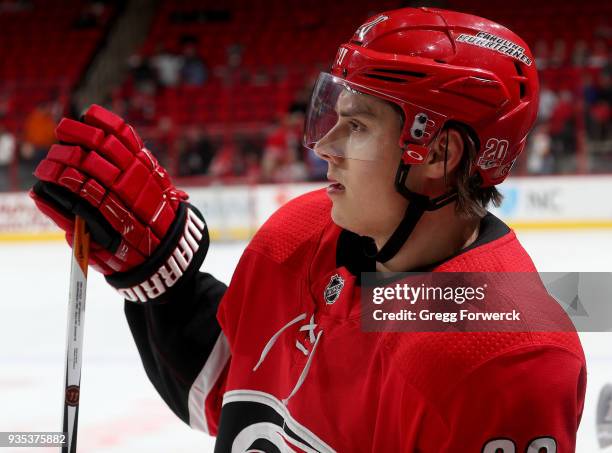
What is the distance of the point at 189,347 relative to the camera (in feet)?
4.76

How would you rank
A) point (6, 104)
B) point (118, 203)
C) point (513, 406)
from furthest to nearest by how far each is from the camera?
point (6, 104)
point (118, 203)
point (513, 406)

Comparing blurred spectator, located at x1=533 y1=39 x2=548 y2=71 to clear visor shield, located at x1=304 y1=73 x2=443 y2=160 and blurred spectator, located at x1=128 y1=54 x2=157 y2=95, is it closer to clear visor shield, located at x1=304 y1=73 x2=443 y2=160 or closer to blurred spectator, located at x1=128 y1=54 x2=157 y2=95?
blurred spectator, located at x1=128 y1=54 x2=157 y2=95

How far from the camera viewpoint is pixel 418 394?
1.03 meters

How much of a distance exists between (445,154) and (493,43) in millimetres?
166

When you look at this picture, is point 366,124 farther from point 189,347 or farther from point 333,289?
point 189,347

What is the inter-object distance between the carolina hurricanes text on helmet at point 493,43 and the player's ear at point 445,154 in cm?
12

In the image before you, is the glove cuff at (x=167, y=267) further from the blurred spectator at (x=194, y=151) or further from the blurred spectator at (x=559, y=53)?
the blurred spectator at (x=559, y=53)

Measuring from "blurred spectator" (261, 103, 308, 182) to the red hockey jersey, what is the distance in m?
5.54

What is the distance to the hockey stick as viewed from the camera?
1321 millimetres

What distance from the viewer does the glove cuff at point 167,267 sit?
4.61 feet

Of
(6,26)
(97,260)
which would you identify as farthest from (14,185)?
(97,260)

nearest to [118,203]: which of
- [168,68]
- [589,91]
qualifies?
[589,91]

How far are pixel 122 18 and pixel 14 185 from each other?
502 centimetres

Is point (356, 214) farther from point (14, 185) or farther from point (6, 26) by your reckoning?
point (6, 26)
